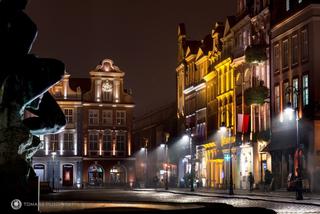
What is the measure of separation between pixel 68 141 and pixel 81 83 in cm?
938

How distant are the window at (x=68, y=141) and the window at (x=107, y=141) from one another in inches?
184

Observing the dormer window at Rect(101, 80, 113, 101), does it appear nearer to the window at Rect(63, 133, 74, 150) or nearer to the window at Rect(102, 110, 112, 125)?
the window at Rect(102, 110, 112, 125)

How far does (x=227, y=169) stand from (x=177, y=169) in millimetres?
25194

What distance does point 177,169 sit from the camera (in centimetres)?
9869

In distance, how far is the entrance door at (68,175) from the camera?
334 feet

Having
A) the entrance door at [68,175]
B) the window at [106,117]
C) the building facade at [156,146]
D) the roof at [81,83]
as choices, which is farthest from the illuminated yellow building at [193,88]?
the entrance door at [68,175]

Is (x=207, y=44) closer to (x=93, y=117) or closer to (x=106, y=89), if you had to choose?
(x=106, y=89)

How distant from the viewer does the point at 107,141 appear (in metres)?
106

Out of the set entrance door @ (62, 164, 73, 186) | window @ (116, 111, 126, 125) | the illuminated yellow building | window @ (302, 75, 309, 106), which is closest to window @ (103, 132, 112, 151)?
window @ (116, 111, 126, 125)

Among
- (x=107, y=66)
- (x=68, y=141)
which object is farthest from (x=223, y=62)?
(x=68, y=141)

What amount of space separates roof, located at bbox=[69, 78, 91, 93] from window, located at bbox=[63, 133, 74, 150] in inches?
254

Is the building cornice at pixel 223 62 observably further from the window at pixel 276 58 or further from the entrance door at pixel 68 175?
the entrance door at pixel 68 175

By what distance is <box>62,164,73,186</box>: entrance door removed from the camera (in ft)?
334

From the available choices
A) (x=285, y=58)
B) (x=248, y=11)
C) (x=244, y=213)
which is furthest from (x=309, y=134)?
(x=244, y=213)
